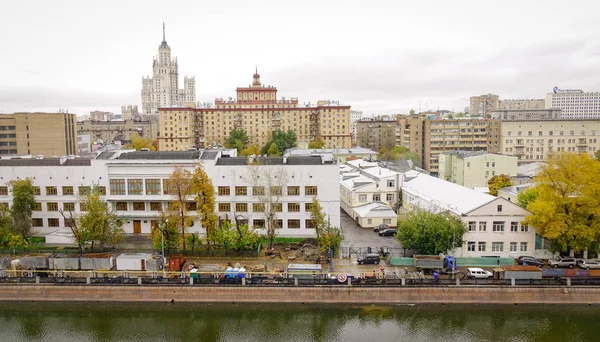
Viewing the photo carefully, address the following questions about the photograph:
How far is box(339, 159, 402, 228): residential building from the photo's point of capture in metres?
39.6

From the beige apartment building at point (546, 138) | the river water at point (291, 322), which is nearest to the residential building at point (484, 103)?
the beige apartment building at point (546, 138)

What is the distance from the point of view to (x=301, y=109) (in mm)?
100688

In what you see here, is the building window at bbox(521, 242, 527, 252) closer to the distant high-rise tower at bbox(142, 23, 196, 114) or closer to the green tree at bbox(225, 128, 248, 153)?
the green tree at bbox(225, 128, 248, 153)

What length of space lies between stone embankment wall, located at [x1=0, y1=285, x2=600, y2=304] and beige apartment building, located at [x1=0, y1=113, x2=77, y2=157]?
5717 cm

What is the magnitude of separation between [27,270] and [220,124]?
2885 inches

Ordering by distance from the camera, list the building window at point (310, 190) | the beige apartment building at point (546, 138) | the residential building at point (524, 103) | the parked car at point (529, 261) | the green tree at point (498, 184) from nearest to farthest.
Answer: the parked car at point (529, 261)
the building window at point (310, 190)
the green tree at point (498, 184)
the beige apartment building at point (546, 138)
the residential building at point (524, 103)

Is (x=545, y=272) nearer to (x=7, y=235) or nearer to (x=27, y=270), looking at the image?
(x=27, y=270)

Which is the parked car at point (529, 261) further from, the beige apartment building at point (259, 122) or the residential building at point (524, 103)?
the residential building at point (524, 103)

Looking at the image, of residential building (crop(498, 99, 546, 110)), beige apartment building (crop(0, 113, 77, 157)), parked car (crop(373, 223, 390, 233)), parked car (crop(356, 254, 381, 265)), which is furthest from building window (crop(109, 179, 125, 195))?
residential building (crop(498, 99, 546, 110))

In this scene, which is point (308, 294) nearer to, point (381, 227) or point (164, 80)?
point (381, 227)

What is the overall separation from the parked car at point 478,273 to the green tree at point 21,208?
2962 centimetres

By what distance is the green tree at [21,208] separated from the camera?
107 ft

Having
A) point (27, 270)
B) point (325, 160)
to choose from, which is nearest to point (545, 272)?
point (325, 160)

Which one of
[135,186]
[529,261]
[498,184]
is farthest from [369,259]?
[498,184]
